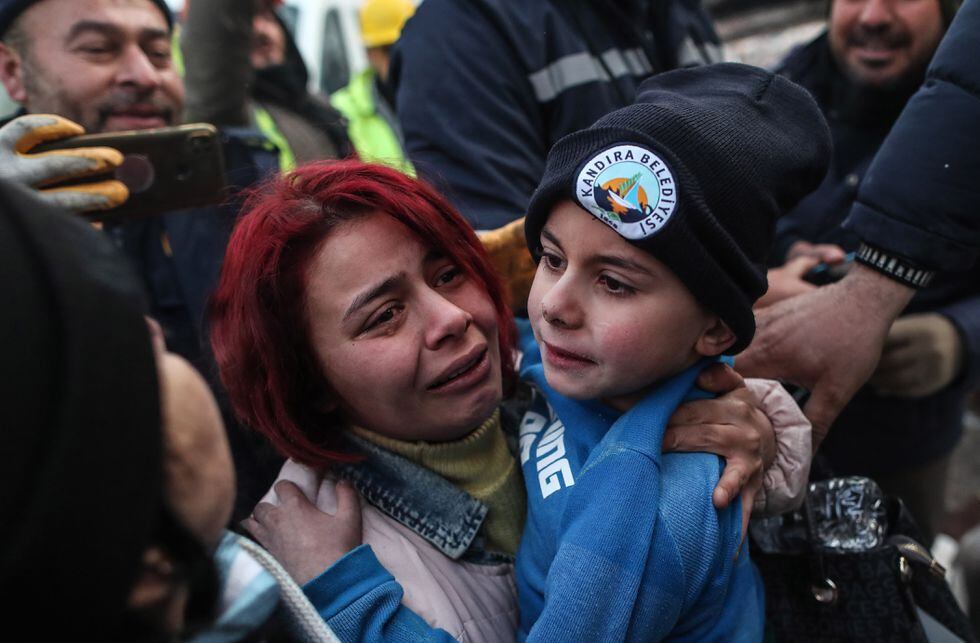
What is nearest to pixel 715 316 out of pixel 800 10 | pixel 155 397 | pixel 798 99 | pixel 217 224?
pixel 798 99

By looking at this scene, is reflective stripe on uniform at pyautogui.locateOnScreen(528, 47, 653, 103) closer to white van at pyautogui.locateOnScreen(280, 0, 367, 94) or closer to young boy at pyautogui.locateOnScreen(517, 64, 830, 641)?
young boy at pyautogui.locateOnScreen(517, 64, 830, 641)

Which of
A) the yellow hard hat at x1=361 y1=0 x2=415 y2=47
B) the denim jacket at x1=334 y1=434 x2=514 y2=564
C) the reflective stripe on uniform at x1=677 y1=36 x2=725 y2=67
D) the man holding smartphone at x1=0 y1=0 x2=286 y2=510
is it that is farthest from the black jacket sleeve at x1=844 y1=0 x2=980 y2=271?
the yellow hard hat at x1=361 y1=0 x2=415 y2=47

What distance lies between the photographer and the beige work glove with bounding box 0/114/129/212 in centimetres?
145

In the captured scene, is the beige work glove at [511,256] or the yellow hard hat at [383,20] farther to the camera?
the yellow hard hat at [383,20]

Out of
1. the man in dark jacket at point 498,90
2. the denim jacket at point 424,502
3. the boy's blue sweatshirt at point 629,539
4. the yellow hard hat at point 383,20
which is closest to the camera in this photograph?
the boy's blue sweatshirt at point 629,539

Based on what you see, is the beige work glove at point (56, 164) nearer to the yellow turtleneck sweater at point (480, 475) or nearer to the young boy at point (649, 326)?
the yellow turtleneck sweater at point (480, 475)

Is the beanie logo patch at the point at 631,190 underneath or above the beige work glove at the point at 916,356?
above

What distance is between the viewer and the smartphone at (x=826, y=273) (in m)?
1.87

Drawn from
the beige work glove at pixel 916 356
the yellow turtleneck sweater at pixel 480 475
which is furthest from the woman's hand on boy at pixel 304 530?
the beige work glove at pixel 916 356

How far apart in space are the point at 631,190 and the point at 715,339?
296 millimetres

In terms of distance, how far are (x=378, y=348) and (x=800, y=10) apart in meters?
5.64

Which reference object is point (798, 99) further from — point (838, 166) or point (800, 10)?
point (800, 10)

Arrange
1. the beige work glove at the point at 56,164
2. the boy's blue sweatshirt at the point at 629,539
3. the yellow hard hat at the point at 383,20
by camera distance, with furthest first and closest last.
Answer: the yellow hard hat at the point at 383,20, the beige work glove at the point at 56,164, the boy's blue sweatshirt at the point at 629,539

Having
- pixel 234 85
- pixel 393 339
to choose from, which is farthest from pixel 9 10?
pixel 393 339
